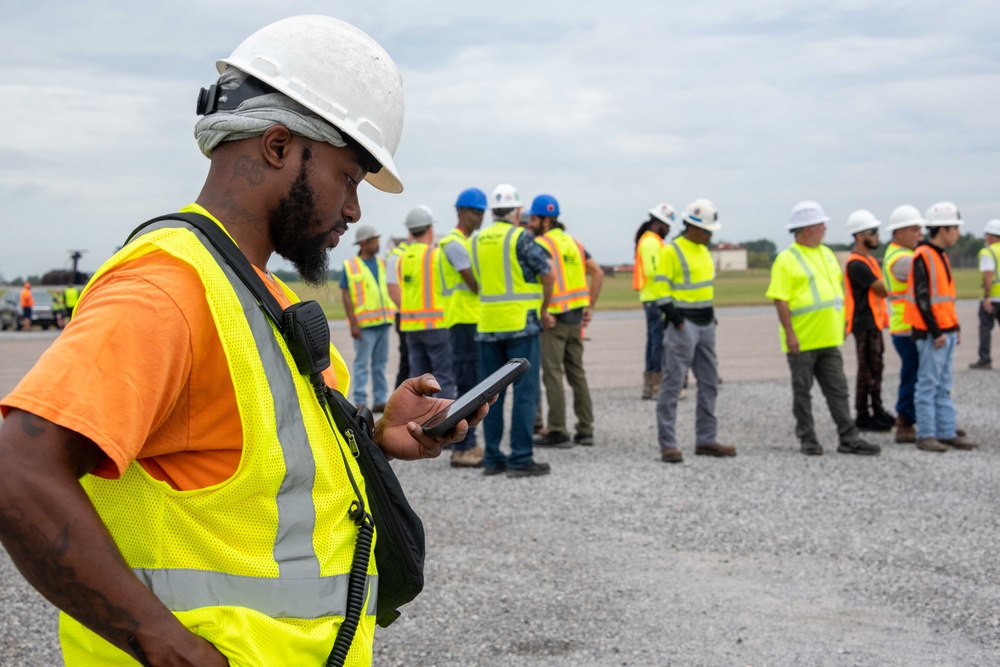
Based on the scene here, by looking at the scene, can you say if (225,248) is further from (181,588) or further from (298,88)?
(181,588)

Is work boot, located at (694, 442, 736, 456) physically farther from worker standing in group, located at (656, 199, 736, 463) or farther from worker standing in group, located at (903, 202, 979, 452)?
worker standing in group, located at (903, 202, 979, 452)

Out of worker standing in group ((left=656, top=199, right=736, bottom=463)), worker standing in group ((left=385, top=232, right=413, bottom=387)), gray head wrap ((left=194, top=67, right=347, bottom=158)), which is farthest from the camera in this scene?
worker standing in group ((left=385, top=232, right=413, bottom=387))

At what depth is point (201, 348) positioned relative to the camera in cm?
154

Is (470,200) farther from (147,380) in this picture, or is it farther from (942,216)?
(147,380)

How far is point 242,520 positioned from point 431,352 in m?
7.91

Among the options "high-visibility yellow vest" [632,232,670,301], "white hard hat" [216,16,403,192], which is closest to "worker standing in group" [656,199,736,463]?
"high-visibility yellow vest" [632,232,670,301]

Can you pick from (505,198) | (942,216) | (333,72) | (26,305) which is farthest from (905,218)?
(26,305)

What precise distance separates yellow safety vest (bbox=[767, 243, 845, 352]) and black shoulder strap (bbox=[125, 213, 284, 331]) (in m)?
7.35

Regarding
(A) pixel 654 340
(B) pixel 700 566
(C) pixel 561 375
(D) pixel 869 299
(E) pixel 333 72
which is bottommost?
(B) pixel 700 566

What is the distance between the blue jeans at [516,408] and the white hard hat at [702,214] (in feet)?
6.17

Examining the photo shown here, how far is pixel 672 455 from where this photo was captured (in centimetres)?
828

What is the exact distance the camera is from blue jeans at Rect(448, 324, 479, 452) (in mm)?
8711

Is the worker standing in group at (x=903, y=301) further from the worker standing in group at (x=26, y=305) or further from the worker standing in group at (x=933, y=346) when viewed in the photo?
the worker standing in group at (x=26, y=305)

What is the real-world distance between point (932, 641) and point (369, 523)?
355cm
